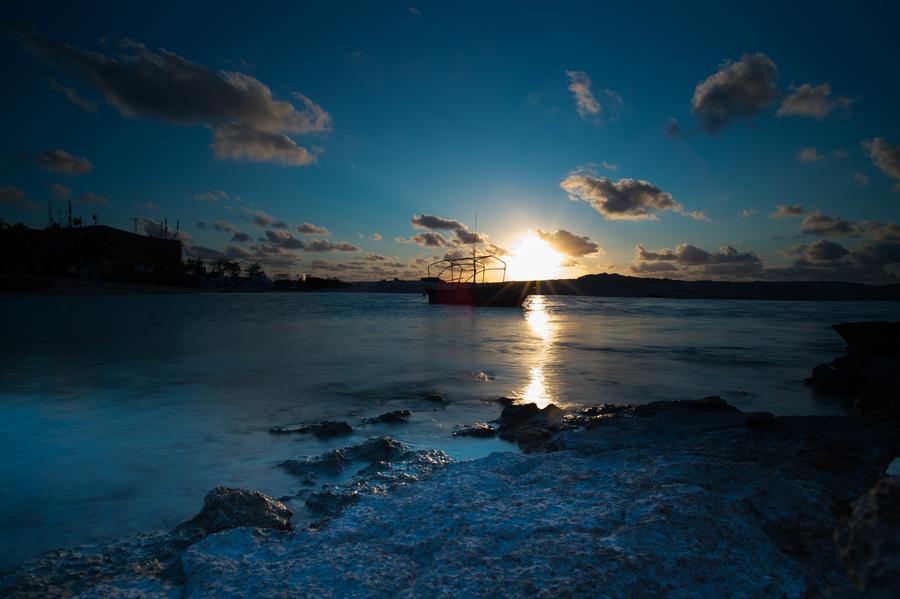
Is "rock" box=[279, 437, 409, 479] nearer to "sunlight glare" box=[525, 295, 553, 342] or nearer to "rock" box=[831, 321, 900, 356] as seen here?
"rock" box=[831, 321, 900, 356]

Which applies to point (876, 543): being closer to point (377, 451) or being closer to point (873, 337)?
point (377, 451)

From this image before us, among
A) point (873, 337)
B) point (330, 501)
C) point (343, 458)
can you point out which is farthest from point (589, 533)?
point (873, 337)

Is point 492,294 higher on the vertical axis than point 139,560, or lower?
higher

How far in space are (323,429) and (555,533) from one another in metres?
3.31

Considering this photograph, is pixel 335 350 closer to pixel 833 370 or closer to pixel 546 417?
pixel 546 417

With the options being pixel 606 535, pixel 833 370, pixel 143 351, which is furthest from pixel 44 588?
pixel 143 351

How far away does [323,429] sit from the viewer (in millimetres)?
4828

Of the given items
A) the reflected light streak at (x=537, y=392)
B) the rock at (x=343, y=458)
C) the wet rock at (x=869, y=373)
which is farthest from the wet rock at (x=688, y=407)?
the rock at (x=343, y=458)

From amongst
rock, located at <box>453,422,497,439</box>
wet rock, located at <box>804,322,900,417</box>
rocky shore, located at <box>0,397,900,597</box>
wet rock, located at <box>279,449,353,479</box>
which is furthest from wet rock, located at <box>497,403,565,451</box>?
wet rock, located at <box>804,322,900,417</box>

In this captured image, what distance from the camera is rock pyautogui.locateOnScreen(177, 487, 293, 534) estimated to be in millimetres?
2580

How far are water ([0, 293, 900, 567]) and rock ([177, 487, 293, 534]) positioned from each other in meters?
0.51

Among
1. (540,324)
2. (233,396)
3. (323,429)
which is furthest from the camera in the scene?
(540,324)

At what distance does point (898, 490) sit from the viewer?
109 cm

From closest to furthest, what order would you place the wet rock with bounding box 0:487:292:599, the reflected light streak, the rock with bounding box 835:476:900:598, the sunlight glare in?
the rock with bounding box 835:476:900:598 → the wet rock with bounding box 0:487:292:599 → the reflected light streak → the sunlight glare
